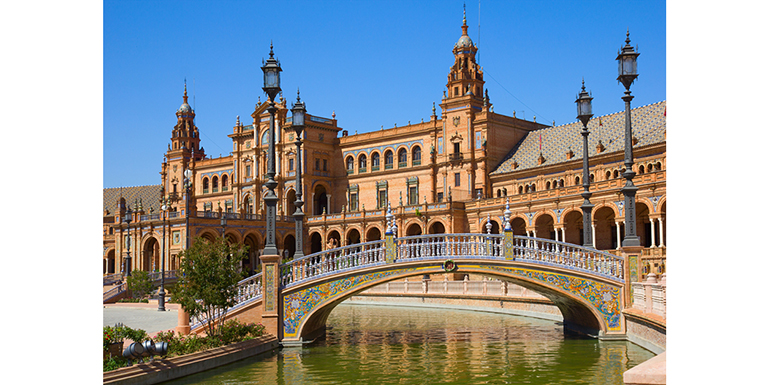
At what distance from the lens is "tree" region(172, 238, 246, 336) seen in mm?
16359

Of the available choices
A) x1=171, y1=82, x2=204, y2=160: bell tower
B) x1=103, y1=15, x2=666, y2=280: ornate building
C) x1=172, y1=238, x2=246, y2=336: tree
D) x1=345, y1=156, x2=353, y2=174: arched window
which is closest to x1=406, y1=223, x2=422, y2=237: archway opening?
x1=103, y1=15, x2=666, y2=280: ornate building

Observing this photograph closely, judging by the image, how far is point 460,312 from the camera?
1268 inches

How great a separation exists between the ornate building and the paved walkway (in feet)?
45.6

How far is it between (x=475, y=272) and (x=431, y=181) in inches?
1616

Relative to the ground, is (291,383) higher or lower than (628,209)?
lower

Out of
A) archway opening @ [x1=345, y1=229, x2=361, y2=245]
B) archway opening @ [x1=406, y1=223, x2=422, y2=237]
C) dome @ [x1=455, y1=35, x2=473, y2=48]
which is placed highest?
dome @ [x1=455, y1=35, x2=473, y2=48]

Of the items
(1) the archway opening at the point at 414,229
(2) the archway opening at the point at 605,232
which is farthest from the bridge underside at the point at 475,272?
(1) the archway opening at the point at 414,229

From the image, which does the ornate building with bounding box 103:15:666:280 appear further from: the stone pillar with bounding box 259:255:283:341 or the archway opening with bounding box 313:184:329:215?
the stone pillar with bounding box 259:255:283:341

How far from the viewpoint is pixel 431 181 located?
59438 mm

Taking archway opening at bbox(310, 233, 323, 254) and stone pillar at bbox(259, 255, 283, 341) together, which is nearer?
stone pillar at bbox(259, 255, 283, 341)

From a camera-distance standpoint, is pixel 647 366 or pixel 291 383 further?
pixel 291 383
